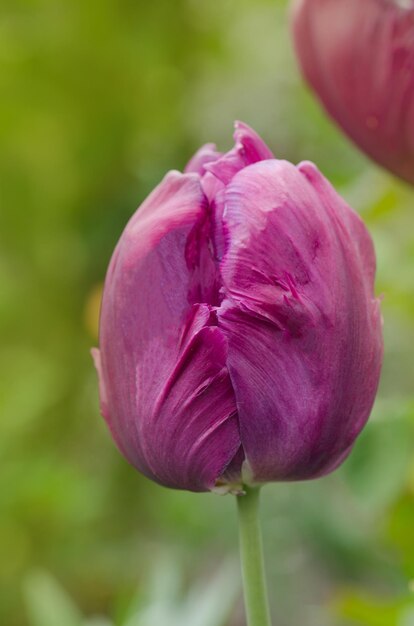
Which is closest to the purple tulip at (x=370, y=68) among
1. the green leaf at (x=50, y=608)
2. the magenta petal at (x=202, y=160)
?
the magenta petal at (x=202, y=160)

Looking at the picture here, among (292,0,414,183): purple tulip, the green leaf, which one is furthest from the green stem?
the green leaf

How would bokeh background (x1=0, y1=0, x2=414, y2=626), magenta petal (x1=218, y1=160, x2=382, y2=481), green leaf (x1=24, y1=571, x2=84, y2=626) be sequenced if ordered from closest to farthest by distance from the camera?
magenta petal (x1=218, y1=160, x2=382, y2=481) < green leaf (x1=24, y1=571, x2=84, y2=626) < bokeh background (x1=0, y1=0, x2=414, y2=626)

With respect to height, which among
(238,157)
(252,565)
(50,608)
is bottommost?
(50,608)

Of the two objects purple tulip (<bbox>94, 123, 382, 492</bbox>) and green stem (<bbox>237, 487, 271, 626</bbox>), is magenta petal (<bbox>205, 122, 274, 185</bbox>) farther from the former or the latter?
green stem (<bbox>237, 487, 271, 626</bbox>)

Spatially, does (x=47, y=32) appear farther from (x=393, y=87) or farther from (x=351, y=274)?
(x=351, y=274)

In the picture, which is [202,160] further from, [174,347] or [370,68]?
[370,68]

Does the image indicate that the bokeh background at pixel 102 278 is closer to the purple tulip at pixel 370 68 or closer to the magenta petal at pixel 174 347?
the purple tulip at pixel 370 68

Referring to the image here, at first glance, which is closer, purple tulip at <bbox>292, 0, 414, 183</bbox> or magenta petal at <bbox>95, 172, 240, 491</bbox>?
magenta petal at <bbox>95, 172, 240, 491</bbox>

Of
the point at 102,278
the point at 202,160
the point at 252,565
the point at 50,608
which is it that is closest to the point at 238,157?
the point at 202,160
